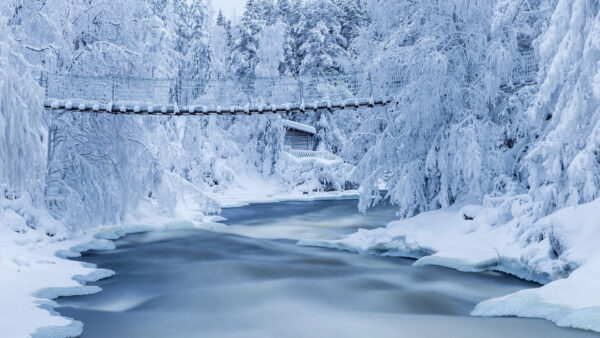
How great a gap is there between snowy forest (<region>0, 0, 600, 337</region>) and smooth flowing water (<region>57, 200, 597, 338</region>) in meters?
0.57

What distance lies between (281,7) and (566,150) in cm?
4031

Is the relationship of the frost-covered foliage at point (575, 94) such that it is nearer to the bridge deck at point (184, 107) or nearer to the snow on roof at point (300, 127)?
the bridge deck at point (184, 107)

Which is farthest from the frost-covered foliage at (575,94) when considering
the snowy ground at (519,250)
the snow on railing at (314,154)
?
the snow on railing at (314,154)

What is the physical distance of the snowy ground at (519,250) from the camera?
726 cm

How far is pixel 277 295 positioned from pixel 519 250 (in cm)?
454

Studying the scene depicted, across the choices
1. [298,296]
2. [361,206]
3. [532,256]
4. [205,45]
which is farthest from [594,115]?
[205,45]

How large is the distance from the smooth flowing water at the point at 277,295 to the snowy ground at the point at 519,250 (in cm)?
31

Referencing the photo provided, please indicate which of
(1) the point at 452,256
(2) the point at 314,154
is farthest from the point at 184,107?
(2) the point at 314,154

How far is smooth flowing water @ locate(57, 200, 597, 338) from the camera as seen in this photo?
7.12 metres

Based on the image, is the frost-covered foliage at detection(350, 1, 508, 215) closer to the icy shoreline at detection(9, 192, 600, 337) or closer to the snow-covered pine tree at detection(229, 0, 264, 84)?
the icy shoreline at detection(9, 192, 600, 337)

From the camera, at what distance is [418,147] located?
1414 centimetres

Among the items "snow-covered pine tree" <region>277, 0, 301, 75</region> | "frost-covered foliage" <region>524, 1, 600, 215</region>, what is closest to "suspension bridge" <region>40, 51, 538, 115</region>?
"frost-covered foliage" <region>524, 1, 600, 215</region>

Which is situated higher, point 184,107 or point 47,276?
point 184,107

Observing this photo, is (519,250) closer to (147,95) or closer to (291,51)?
(147,95)
